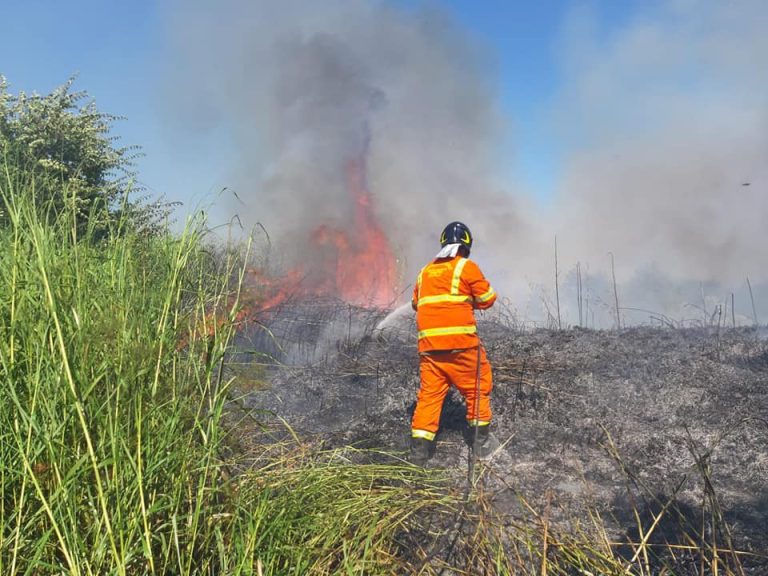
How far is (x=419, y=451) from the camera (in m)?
4.85

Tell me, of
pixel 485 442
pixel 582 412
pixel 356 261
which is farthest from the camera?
pixel 356 261

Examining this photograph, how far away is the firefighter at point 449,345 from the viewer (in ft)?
16.1

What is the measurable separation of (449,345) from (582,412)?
5.85 ft

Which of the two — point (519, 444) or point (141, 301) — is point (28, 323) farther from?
point (519, 444)

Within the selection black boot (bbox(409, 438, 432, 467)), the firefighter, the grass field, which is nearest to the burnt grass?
black boot (bbox(409, 438, 432, 467))

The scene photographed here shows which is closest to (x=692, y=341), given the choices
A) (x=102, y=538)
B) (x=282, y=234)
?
(x=102, y=538)

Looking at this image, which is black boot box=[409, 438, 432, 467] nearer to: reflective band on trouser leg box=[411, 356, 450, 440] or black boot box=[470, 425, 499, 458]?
reflective band on trouser leg box=[411, 356, 450, 440]

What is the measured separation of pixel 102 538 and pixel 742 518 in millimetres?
3722

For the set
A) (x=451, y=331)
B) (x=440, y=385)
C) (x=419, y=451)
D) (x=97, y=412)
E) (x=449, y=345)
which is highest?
(x=451, y=331)

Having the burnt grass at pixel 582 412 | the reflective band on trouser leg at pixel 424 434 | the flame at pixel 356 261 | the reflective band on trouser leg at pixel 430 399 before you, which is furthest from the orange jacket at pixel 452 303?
the flame at pixel 356 261

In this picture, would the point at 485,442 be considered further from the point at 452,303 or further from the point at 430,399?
the point at 452,303

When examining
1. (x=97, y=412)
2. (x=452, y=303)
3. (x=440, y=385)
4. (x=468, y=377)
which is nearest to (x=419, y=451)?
(x=440, y=385)

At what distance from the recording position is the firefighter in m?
4.89

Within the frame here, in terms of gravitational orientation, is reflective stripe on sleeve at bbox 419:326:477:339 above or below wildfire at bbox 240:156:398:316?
below
